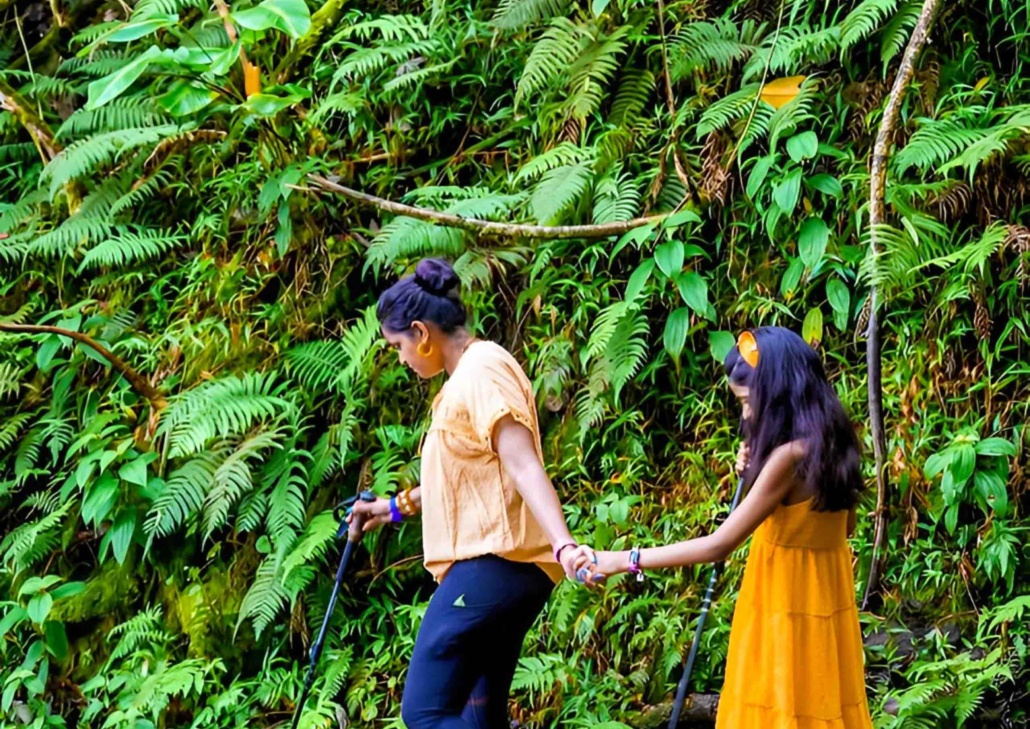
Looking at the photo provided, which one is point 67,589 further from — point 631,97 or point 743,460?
point 631,97

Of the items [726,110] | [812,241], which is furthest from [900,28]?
[812,241]

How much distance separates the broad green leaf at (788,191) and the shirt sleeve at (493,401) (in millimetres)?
2343

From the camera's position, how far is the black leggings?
3.16 meters

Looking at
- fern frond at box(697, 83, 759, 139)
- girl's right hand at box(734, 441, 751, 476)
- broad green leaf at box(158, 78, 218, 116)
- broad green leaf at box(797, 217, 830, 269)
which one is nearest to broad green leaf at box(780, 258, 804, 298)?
broad green leaf at box(797, 217, 830, 269)

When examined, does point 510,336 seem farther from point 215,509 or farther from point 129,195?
point 129,195

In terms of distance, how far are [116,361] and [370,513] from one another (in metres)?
2.77

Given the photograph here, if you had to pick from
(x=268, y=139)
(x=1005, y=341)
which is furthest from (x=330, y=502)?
(x=1005, y=341)

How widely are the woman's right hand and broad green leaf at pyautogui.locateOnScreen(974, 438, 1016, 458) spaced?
2343mm

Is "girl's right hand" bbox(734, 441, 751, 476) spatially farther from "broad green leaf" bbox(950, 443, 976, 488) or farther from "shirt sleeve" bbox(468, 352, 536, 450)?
"broad green leaf" bbox(950, 443, 976, 488)

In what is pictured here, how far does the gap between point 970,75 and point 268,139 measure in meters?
3.53

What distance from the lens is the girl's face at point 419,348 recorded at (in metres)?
3.31

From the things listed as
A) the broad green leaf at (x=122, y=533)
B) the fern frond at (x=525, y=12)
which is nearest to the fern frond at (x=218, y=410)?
the broad green leaf at (x=122, y=533)

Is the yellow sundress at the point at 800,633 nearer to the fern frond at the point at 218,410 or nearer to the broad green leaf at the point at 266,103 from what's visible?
the fern frond at the point at 218,410

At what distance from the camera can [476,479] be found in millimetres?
3174
